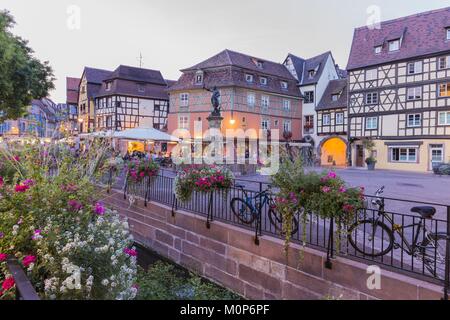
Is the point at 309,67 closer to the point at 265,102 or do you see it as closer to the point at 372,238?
the point at 265,102

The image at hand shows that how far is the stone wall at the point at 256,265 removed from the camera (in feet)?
14.3

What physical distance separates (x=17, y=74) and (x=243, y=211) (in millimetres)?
14293

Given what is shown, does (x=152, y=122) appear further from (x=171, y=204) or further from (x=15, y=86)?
(x=171, y=204)

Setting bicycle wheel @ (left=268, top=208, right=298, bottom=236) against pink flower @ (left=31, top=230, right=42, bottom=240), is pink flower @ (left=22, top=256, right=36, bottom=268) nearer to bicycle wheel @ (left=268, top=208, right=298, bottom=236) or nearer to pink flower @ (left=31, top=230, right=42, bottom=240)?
pink flower @ (left=31, top=230, right=42, bottom=240)

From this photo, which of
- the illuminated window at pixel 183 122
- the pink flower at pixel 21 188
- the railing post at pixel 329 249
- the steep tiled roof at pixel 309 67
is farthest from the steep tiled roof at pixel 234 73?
the pink flower at pixel 21 188

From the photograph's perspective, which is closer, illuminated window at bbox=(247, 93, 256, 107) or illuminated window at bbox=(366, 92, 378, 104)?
illuminated window at bbox=(366, 92, 378, 104)

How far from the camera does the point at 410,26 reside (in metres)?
28.0

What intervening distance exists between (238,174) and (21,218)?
496 inches

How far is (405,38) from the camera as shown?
27703mm

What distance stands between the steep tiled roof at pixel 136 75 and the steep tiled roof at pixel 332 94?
1925cm

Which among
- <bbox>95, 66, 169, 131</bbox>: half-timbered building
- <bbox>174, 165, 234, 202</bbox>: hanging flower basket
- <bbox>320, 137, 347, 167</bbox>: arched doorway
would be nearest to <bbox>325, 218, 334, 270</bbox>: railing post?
<bbox>174, 165, 234, 202</bbox>: hanging flower basket

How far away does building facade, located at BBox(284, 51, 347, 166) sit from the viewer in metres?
34.7

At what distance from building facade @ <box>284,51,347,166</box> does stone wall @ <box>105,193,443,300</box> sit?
2705 centimetres

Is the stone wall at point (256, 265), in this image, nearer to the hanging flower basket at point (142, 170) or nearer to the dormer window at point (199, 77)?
the hanging flower basket at point (142, 170)
